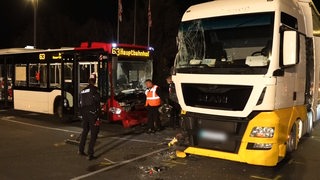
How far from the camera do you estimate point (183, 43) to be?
8.53 m

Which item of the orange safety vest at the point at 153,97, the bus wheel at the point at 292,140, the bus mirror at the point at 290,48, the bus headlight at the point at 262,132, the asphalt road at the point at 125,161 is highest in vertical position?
the bus mirror at the point at 290,48

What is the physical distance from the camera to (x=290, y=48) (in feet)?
23.7

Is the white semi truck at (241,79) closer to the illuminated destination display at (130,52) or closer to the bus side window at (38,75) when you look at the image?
the illuminated destination display at (130,52)

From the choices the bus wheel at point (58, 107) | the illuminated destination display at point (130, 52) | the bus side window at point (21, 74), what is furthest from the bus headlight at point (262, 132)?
the bus side window at point (21, 74)

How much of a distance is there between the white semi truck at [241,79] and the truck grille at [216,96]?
0.02 metres

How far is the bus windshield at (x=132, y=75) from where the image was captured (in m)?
13.1

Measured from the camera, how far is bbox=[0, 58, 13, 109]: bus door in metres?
18.0

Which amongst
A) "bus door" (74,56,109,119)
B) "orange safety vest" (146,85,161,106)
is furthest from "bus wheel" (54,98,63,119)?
"orange safety vest" (146,85,161,106)

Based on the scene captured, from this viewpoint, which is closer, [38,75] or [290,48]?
[290,48]

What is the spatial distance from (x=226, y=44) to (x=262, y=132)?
1.95 meters

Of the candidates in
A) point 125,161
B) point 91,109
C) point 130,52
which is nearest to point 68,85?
point 130,52

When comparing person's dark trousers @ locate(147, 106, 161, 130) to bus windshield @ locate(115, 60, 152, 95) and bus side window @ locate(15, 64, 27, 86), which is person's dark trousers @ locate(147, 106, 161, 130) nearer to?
bus windshield @ locate(115, 60, 152, 95)

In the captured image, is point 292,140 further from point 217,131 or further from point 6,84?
point 6,84

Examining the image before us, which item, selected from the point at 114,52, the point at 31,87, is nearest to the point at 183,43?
the point at 114,52
